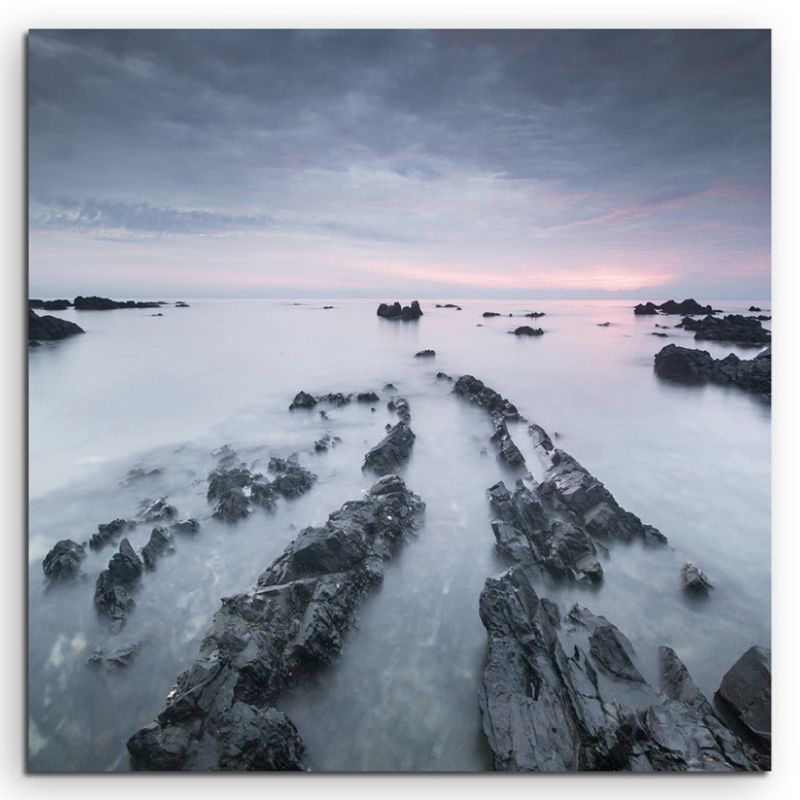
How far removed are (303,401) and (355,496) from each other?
175 inches

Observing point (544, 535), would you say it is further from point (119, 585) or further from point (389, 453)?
point (119, 585)

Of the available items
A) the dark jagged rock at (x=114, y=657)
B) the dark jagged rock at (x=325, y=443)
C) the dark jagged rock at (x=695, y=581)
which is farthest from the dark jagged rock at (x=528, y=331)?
the dark jagged rock at (x=114, y=657)

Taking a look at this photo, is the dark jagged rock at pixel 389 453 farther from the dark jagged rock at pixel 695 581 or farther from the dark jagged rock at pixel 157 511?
the dark jagged rock at pixel 695 581

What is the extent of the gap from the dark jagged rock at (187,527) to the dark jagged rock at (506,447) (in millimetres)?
4658

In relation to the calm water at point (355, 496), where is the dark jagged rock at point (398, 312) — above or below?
above

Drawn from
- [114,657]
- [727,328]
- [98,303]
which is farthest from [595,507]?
[98,303]

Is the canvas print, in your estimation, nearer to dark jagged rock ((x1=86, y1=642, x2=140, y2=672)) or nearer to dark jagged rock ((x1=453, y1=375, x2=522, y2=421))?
dark jagged rock ((x1=86, y1=642, x2=140, y2=672))

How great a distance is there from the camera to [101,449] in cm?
668

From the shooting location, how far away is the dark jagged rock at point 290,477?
684 centimetres

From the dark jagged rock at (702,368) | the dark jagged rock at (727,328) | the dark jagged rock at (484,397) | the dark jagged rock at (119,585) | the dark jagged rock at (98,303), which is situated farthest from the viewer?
the dark jagged rock at (484,397)

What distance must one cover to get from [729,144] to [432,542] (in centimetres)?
592

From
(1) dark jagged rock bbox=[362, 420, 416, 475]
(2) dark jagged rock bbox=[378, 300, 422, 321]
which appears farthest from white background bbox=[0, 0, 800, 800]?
(2) dark jagged rock bbox=[378, 300, 422, 321]

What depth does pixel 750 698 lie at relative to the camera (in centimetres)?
414
